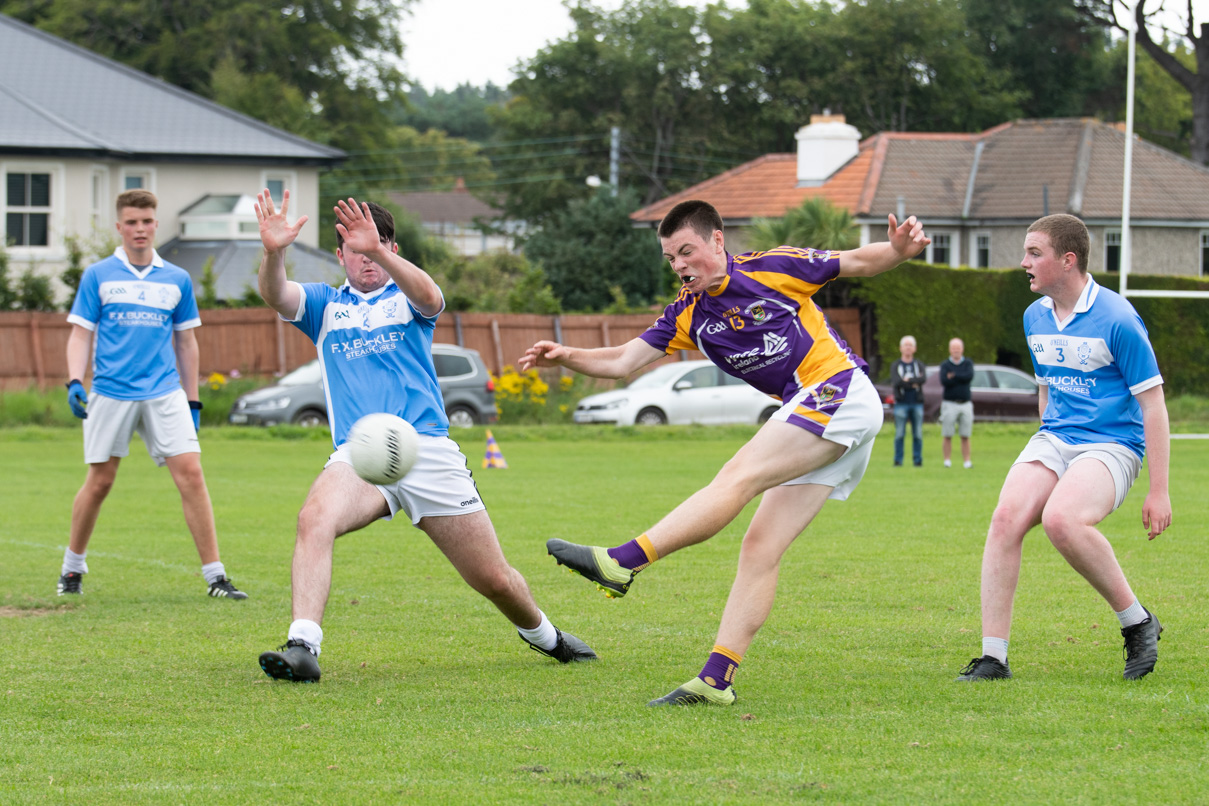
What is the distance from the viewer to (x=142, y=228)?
828 cm

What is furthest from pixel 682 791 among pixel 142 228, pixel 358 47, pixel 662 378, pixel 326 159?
pixel 358 47

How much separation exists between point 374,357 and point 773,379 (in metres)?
1.80

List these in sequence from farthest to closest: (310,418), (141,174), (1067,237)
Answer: (141,174)
(310,418)
(1067,237)

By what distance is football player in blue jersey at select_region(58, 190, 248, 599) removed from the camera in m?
8.34

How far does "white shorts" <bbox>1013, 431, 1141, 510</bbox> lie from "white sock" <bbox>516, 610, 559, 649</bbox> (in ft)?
7.60

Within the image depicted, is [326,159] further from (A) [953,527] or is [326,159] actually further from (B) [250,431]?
(A) [953,527]

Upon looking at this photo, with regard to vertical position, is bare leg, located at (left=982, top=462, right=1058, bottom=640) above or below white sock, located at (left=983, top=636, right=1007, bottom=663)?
above

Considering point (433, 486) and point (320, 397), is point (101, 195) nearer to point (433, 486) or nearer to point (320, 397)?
point (320, 397)

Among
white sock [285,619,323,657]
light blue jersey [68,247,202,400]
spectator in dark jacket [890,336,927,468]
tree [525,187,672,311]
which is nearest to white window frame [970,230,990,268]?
tree [525,187,672,311]

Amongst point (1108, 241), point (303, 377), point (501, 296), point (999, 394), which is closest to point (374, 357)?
point (303, 377)

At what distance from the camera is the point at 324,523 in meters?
5.73

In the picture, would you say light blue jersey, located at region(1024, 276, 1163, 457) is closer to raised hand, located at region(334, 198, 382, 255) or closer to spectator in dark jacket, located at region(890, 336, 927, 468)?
raised hand, located at region(334, 198, 382, 255)

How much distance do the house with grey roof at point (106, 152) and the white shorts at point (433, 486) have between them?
99.9 feet

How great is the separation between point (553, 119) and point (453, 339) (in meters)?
32.9
